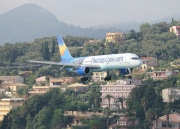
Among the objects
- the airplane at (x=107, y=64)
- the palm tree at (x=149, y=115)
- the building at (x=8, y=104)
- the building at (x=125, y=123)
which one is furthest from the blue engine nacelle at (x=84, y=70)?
the building at (x=8, y=104)

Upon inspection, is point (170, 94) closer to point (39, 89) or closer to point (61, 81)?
point (39, 89)

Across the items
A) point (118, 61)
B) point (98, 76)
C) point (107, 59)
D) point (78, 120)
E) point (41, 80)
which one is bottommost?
point (78, 120)

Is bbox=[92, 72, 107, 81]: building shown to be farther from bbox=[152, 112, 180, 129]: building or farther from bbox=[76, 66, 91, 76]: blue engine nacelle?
bbox=[76, 66, 91, 76]: blue engine nacelle

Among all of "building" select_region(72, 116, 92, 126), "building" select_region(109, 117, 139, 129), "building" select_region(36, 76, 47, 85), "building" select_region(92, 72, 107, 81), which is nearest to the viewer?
"building" select_region(109, 117, 139, 129)

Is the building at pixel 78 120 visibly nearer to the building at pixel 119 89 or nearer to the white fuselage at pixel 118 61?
the building at pixel 119 89

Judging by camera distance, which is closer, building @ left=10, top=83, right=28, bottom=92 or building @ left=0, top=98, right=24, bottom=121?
building @ left=0, top=98, right=24, bottom=121

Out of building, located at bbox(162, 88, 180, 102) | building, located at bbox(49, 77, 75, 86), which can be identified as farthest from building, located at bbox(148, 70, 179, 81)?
building, located at bbox(49, 77, 75, 86)

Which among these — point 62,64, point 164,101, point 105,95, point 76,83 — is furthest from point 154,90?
point 62,64

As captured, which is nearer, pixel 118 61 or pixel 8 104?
pixel 118 61

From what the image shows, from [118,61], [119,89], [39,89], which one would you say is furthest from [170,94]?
[118,61]
